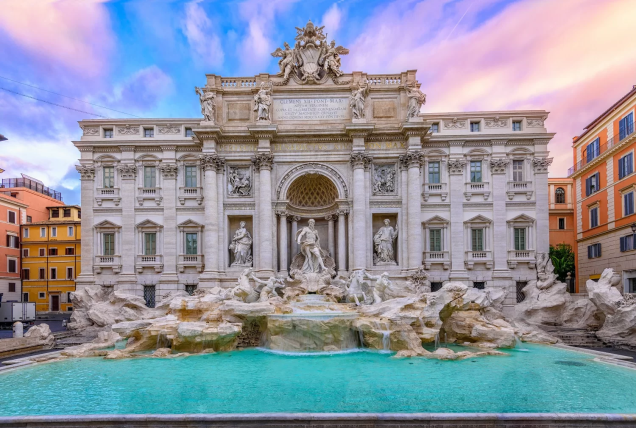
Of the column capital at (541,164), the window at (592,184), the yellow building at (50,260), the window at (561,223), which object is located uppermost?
the column capital at (541,164)

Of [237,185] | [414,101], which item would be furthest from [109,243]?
[414,101]

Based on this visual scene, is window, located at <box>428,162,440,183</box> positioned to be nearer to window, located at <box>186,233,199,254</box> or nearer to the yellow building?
window, located at <box>186,233,199,254</box>

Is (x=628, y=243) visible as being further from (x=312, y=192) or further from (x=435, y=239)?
(x=312, y=192)

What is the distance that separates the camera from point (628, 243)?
24094 mm

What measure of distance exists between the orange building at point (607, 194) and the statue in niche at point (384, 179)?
13112 millimetres

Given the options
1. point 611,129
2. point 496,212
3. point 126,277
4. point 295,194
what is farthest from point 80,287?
point 611,129

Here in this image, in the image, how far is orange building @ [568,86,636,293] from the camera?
955 inches

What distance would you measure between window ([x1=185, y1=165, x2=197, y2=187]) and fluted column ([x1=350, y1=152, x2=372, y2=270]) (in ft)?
32.9

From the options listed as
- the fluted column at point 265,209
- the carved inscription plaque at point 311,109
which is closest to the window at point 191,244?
the fluted column at point 265,209

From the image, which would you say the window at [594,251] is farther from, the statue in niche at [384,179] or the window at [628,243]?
the statue in niche at [384,179]

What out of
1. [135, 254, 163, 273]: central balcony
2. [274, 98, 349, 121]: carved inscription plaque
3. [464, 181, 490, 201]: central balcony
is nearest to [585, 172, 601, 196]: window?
[464, 181, 490, 201]: central balcony

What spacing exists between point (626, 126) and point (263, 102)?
22.4m

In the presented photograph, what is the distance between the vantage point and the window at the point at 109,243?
83.5 feet

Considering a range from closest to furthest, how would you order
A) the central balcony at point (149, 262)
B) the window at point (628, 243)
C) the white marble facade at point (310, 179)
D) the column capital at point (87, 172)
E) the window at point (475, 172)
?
the window at point (628, 243)
the white marble facade at point (310, 179)
the central balcony at point (149, 262)
the window at point (475, 172)
the column capital at point (87, 172)
